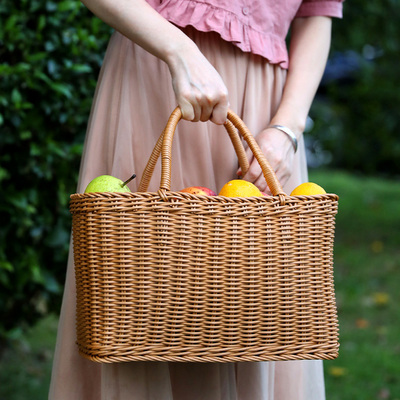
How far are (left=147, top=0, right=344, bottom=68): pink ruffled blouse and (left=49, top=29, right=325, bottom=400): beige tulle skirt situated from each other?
53 millimetres

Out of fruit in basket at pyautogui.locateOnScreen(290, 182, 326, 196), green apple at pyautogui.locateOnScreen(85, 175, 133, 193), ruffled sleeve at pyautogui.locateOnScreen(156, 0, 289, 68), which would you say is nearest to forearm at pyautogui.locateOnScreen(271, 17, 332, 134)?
ruffled sleeve at pyautogui.locateOnScreen(156, 0, 289, 68)

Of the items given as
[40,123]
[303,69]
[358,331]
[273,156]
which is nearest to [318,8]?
[303,69]

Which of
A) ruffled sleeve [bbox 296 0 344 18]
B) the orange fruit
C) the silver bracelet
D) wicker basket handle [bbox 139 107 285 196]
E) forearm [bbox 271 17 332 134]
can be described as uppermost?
ruffled sleeve [bbox 296 0 344 18]

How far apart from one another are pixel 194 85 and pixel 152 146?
0.89 feet

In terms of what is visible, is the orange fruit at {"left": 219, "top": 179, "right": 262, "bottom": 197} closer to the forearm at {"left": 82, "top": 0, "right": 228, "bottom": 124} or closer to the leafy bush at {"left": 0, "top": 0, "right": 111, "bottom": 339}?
the forearm at {"left": 82, "top": 0, "right": 228, "bottom": 124}

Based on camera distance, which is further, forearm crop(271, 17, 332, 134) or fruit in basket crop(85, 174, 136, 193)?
forearm crop(271, 17, 332, 134)

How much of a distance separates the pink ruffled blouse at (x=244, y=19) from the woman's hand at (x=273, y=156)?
0.24 metres

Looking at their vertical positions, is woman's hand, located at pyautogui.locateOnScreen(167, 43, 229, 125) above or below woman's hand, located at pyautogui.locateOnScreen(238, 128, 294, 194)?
above

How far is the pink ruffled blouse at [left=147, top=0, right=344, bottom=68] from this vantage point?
61.6 inches

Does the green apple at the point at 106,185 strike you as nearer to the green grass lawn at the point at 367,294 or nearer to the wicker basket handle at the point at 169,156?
the wicker basket handle at the point at 169,156

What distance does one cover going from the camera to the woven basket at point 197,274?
51.8 inches

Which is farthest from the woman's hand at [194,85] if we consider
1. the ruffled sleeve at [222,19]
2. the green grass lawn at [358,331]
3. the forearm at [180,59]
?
the green grass lawn at [358,331]

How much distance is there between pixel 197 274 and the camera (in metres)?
1.34

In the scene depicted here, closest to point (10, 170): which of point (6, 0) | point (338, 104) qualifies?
point (6, 0)
